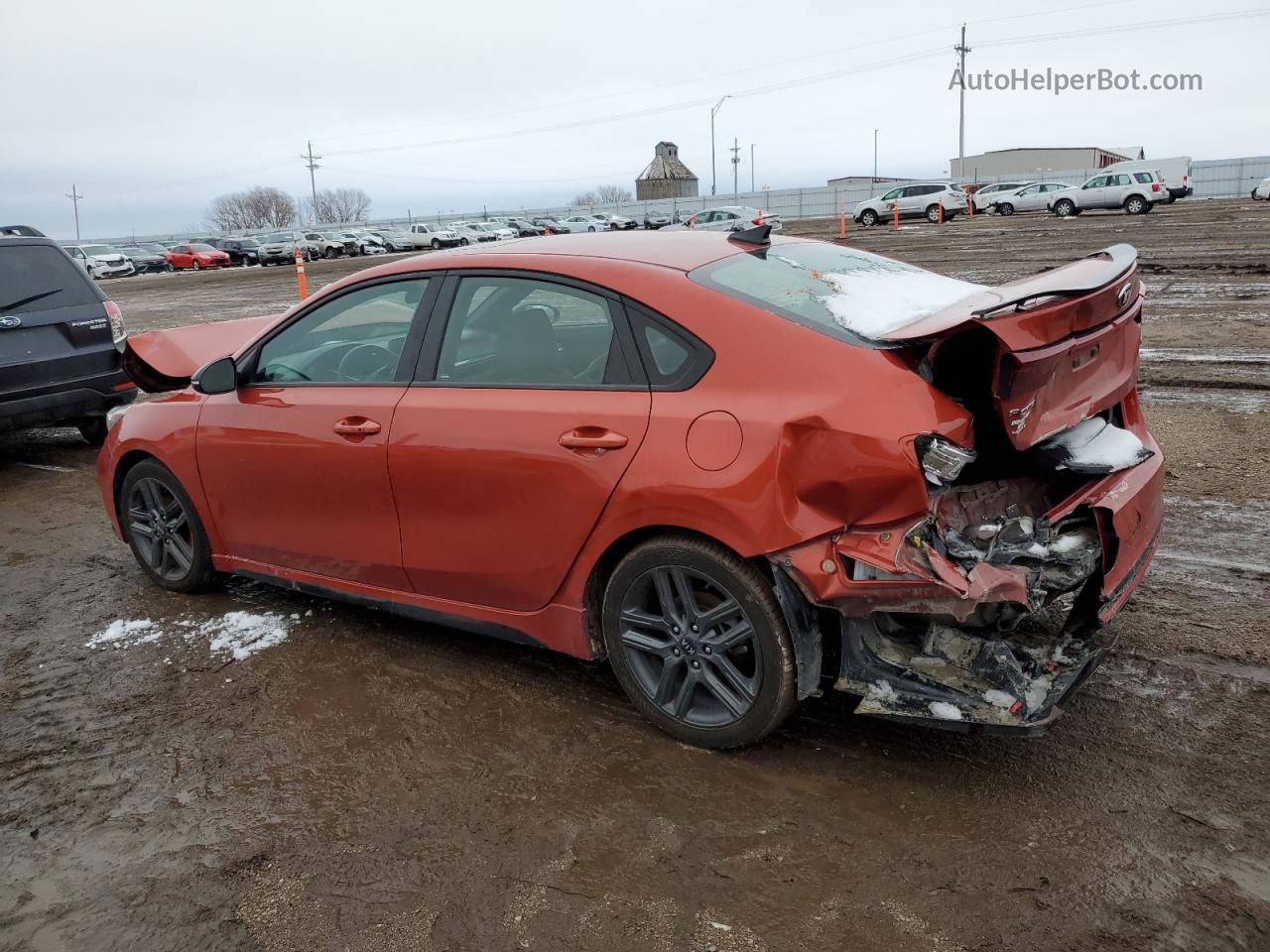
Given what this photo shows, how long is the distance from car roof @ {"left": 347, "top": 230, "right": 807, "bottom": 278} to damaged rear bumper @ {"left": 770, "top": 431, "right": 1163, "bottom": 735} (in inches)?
47.6

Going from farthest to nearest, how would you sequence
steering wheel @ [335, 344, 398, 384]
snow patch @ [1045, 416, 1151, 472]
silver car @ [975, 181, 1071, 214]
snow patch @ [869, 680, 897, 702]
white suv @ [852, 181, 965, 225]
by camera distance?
1. white suv @ [852, 181, 965, 225]
2. silver car @ [975, 181, 1071, 214]
3. steering wheel @ [335, 344, 398, 384]
4. snow patch @ [1045, 416, 1151, 472]
5. snow patch @ [869, 680, 897, 702]

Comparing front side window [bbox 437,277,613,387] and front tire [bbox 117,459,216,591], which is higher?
front side window [bbox 437,277,613,387]

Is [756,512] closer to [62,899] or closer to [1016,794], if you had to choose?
[1016,794]

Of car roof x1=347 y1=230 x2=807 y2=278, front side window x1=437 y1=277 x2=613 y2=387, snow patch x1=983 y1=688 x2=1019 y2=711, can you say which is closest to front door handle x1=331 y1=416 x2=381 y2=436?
front side window x1=437 y1=277 x2=613 y2=387

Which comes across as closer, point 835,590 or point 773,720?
point 835,590

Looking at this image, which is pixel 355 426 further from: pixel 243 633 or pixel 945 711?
pixel 945 711

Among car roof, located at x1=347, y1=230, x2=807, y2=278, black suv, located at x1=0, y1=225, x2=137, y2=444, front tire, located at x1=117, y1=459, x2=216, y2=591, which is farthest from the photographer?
black suv, located at x1=0, y1=225, x2=137, y2=444

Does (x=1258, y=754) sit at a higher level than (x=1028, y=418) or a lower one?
lower

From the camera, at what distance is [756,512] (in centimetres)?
299

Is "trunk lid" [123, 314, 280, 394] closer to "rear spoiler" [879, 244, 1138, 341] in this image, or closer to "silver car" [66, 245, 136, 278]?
"rear spoiler" [879, 244, 1138, 341]

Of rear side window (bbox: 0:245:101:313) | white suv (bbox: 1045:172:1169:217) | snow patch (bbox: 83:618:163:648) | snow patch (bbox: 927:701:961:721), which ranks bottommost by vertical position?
snow patch (bbox: 83:618:163:648)

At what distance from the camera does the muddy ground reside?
2.62m

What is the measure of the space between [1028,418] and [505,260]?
1922 mm

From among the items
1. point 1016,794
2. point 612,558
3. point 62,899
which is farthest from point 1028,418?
point 62,899
